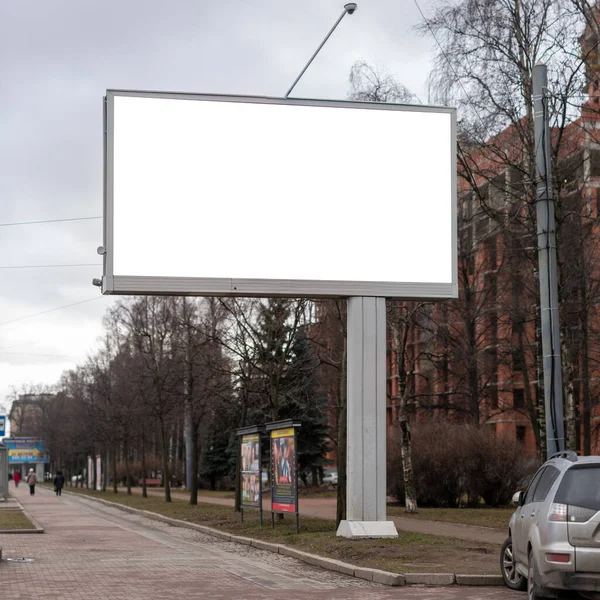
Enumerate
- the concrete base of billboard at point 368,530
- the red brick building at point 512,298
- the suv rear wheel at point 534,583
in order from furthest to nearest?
the red brick building at point 512,298 → the concrete base of billboard at point 368,530 → the suv rear wheel at point 534,583

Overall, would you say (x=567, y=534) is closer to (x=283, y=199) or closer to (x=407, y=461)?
(x=283, y=199)

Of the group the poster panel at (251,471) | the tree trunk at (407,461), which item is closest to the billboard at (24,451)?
the tree trunk at (407,461)

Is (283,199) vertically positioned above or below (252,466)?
above

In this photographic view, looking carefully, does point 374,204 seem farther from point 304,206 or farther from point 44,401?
point 44,401

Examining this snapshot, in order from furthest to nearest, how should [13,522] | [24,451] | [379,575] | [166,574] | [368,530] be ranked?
[24,451], [13,522], [368,530], [166,574], [379,575]

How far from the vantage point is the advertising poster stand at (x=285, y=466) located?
22453mm

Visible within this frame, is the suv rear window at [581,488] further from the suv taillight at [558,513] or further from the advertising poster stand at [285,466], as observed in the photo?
the advertising poster stand at [285,466]

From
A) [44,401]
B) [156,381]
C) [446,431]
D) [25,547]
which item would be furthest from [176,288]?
[44,401]

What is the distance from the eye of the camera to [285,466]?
2338 cm

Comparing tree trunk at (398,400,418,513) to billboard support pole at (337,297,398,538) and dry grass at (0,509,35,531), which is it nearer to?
dry grass at (0,509,35,531)

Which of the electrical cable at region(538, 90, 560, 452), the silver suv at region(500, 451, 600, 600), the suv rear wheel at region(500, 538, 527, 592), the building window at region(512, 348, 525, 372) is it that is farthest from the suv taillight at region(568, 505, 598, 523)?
the building window at region(512, 348, 525, 372)

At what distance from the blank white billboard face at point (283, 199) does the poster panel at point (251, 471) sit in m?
6.62

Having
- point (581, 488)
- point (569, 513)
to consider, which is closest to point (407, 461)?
point (581, 488)

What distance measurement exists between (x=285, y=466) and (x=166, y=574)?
8.24 meters
